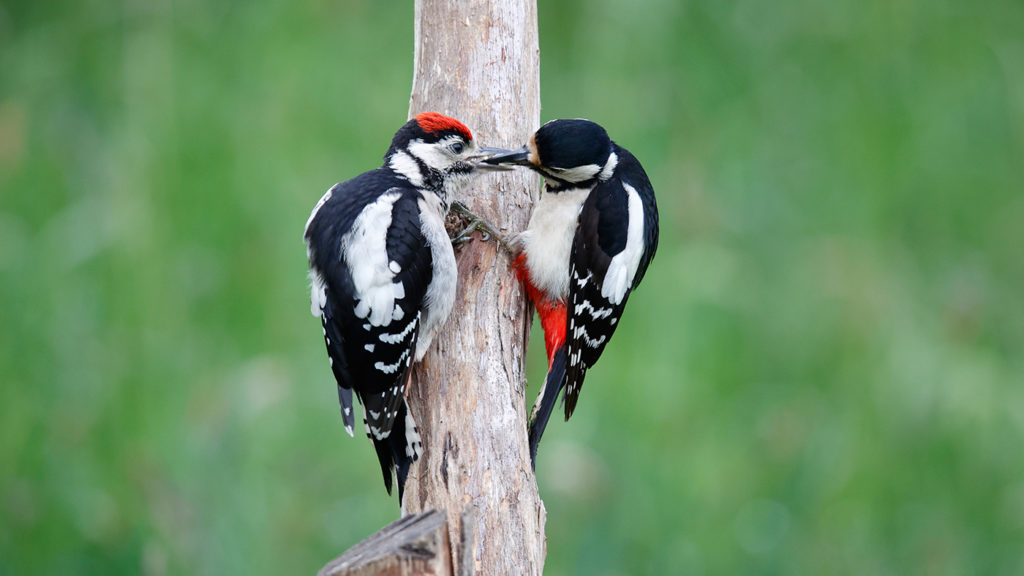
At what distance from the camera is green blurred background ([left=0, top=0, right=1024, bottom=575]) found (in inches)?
119

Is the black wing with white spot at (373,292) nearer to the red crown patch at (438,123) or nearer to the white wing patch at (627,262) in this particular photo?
the red crown patch at (438,123)

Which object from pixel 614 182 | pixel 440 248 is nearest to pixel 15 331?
pixel 440 248

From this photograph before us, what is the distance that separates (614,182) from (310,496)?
1.35 meters

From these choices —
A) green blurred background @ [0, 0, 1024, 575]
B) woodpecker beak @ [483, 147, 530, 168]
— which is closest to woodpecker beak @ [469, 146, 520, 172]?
woodpecker beak @ [483, 147, 530, 168]

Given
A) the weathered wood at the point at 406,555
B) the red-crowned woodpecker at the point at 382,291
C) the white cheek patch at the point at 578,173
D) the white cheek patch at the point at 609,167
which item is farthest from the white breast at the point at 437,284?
the weathered wood at the point at 406,555

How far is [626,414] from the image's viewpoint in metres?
3.29

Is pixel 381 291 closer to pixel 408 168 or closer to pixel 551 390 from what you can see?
pixel 408 168

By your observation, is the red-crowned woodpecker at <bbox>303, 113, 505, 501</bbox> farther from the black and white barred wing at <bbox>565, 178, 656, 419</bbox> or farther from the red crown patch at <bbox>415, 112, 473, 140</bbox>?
the black and white barred wing at <bbox>565, 178, 656, 419</bbox>

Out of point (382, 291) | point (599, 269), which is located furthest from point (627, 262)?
point (382, 291)

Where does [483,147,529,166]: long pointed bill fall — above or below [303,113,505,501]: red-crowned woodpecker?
above

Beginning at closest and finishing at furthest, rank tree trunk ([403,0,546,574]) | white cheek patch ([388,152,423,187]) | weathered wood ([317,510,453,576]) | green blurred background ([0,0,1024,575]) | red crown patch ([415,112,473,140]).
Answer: weathered wood ([317,510,453,576]) < tree trunk ([403,0,546,574]) < red crown patch ([415,112,473,140]) < white cheek patch ([388,152,423,187]) < green blurred background ([0,0,1024,575])

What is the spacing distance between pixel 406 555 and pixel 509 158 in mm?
1093

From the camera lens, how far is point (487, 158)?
92.0 inches

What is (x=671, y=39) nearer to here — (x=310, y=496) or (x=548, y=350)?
(x=548, y=350)
